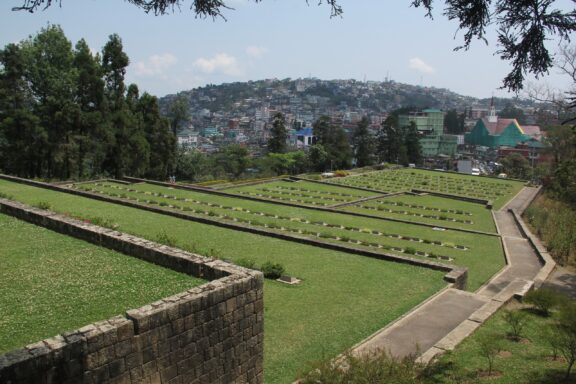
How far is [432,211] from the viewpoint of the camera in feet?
89.4

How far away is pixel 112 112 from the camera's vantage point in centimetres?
3394

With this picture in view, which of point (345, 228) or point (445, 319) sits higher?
point (345, 228)

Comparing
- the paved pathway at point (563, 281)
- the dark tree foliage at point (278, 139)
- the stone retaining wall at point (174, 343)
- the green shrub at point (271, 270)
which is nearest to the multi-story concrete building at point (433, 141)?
the dark tree foliage at point (278, 139)

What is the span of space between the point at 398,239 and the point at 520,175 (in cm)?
4744

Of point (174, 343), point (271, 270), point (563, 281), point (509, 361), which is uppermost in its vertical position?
point (174, 343)

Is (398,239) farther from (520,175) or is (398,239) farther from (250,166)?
(520,175)

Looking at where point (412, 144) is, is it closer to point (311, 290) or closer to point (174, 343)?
point (311, 290)

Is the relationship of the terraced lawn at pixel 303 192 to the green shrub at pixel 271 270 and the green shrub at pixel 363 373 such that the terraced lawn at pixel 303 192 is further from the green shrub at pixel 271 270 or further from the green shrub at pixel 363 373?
the green shrub at pixel 363 373

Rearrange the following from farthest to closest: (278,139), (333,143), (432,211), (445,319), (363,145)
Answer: (363,145) < (333,143) < (278,139) < (432,211) < (445,319)

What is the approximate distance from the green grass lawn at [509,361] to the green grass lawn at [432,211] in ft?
44.3

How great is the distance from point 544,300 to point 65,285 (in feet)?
33.5

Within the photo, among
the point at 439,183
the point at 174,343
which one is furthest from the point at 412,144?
the point at 174,343

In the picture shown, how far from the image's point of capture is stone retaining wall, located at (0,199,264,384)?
517 cm

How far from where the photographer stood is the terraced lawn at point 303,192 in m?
28.7
